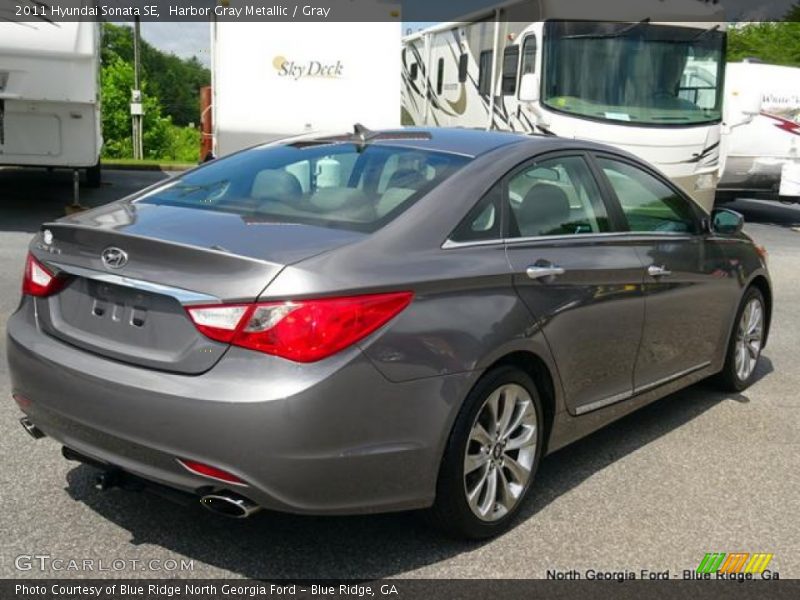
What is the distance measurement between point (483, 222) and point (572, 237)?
621 mm

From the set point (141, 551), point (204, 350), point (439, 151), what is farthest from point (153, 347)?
point (439, 151)

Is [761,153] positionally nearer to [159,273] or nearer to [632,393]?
[632,393]

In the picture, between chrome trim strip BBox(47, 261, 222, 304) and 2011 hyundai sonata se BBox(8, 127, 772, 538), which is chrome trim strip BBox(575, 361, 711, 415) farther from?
chrome trim strip BBox(47, 261, 222, 304)

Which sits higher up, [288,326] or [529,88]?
[529,88]

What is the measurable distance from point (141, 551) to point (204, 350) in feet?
2.98

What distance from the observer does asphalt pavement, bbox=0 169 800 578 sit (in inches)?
132

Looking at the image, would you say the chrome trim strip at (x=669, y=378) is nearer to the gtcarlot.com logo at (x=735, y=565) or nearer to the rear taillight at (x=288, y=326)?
the gtcarlot.com logo at (x=735, y=565)

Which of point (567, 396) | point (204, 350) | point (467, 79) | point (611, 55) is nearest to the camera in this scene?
point (204, 350)

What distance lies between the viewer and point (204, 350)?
2990 millimetres

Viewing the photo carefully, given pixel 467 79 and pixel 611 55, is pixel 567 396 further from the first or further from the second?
pixel 467 79

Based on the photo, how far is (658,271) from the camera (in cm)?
457

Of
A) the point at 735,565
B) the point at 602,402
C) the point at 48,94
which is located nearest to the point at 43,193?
the point at 48,94

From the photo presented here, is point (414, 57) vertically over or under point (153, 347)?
over

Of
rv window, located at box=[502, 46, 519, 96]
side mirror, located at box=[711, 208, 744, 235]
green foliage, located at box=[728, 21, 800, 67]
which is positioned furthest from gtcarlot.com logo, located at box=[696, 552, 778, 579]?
green foliage, located at box=[728, 21, 800, 67]
